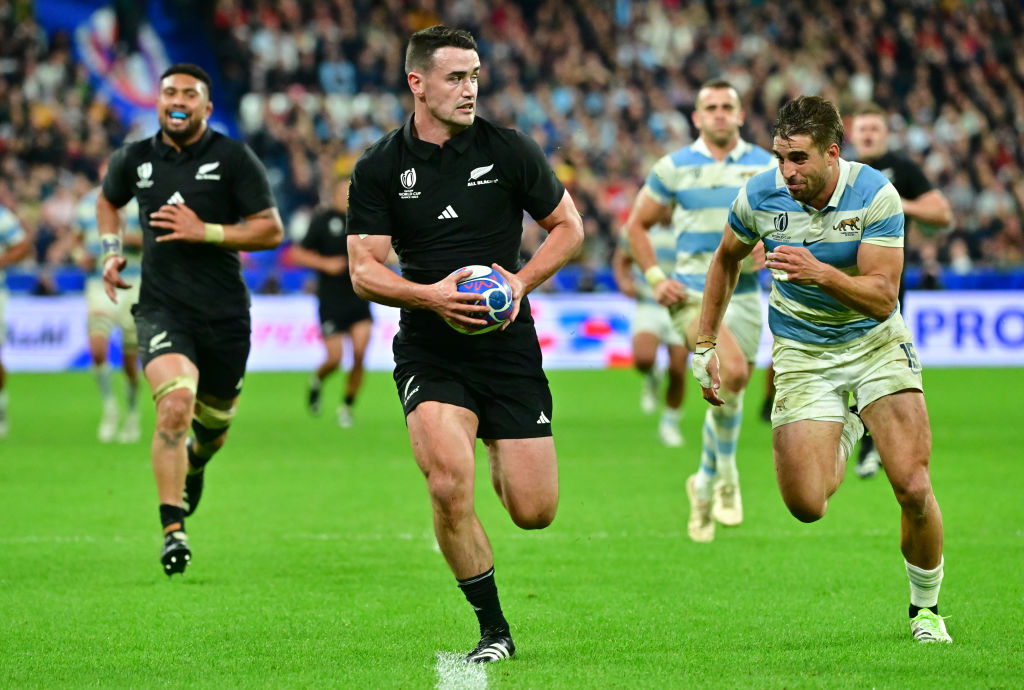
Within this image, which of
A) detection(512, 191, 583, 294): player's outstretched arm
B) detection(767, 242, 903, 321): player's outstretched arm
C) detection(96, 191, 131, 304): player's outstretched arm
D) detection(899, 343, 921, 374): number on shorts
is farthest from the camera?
detection(96, 191, 131, 304): player's outstretched arm

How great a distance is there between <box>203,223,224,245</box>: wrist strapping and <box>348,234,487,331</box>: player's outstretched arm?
2.49 metres

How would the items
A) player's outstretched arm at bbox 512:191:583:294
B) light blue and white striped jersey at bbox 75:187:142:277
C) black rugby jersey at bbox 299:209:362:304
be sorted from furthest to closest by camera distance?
black rugby jersey at bbox 299:209:362:304, light blue and white striped jersey at bbox 75:187:142:277, player's outstretched arm at bbox 512:191:583:294

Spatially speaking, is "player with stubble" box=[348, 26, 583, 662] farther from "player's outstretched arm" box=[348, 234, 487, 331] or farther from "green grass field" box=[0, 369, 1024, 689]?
"green grass field" box=[0, 369, 1024, 689]

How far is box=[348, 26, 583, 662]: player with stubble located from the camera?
5984 millimetres

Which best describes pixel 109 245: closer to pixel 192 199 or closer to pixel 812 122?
pixel 192 199

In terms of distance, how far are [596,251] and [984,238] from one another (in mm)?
7328

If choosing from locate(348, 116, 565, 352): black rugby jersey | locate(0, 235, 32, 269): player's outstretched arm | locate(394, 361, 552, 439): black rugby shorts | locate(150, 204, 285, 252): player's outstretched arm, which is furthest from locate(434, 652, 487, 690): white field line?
locate(0, 235, 32, 269): player's outstretched arm

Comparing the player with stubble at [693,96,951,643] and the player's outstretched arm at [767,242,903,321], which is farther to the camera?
the player with stubble at [693,96,951,643]

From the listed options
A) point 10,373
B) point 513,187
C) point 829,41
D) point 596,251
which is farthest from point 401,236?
point 829,41

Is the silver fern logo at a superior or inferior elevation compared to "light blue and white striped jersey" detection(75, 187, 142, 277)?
superior

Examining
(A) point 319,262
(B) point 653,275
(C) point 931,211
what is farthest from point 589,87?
(B) point 653,275

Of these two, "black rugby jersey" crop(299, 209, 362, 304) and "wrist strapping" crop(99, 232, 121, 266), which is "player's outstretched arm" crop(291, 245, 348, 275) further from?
"wrist strapping" crop(99, 232, 121, 266)

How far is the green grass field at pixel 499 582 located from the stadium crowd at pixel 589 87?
13903mm

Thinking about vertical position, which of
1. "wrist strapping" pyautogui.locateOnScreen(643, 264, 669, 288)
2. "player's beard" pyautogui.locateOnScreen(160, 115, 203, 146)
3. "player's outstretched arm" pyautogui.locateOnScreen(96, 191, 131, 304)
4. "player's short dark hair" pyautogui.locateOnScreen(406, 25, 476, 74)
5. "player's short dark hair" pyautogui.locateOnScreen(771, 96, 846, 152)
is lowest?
"wrist strapping" pyautogui.locateOnScreen(643, 264, 669, 288)
